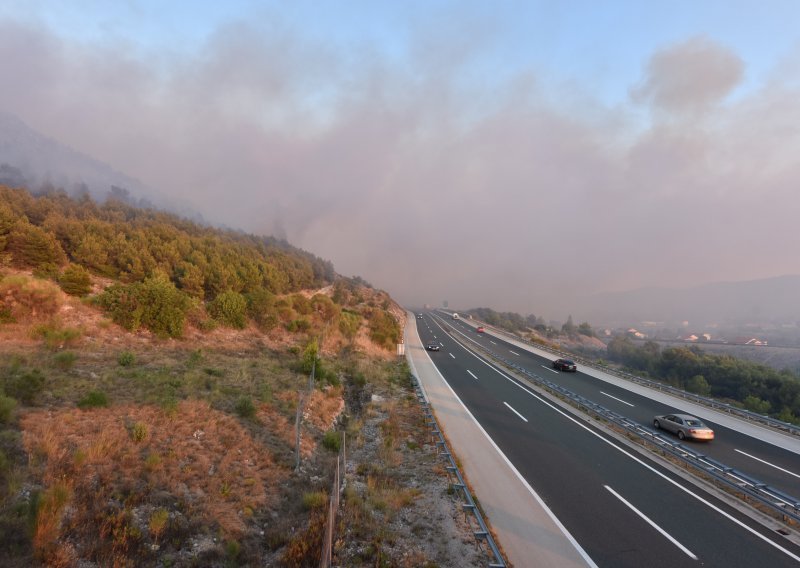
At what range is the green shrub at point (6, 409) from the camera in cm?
1143

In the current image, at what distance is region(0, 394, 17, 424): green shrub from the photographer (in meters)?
11.4

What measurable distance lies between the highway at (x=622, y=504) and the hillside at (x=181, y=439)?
3339 mm

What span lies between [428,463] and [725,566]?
8524 mm

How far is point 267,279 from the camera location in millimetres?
49438

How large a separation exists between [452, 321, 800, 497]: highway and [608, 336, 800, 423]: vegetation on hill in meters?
8.15

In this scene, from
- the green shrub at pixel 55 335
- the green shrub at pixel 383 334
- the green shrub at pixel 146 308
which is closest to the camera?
the green shrub at pixel 55 335

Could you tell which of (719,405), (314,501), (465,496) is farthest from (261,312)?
(719,405)

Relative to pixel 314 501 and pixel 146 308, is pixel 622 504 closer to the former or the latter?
pixel 314 501

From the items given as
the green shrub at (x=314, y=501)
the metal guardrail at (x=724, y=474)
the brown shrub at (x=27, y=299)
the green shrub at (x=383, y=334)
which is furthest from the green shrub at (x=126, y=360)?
the green shrub at (x=383, y=334)

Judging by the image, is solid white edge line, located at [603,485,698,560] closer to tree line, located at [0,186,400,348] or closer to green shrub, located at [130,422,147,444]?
green shrub, located at [130,422,147,444]

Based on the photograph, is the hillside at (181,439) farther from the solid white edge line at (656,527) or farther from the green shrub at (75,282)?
the solid white edge line at (656,527)

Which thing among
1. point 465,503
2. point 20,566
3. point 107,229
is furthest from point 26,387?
point 107,229

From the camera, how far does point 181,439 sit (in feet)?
43.1

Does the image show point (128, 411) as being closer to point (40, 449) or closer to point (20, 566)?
point (40, 449)
